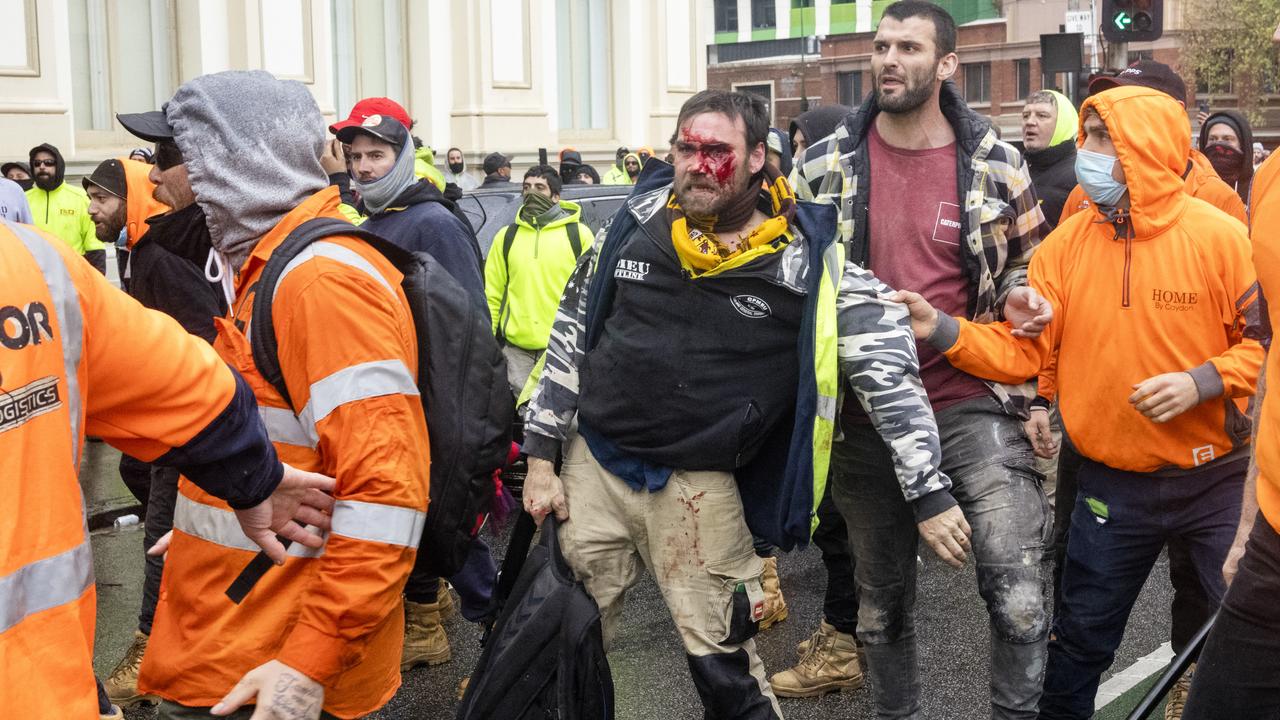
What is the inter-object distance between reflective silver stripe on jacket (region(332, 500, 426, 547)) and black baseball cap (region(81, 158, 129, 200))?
4.59m

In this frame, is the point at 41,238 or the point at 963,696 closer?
the point at 41,238

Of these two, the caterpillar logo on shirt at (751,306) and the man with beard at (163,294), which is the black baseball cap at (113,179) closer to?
the man with beard at (163,294)

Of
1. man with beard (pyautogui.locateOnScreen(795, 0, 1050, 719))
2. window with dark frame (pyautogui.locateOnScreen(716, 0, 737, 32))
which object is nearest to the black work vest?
man with beard (pyautogui.locateOnScreen(795, 0, 1050, 719))

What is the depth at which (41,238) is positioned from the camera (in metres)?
2.07

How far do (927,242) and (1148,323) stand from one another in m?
0.68

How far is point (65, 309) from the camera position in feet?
6.73

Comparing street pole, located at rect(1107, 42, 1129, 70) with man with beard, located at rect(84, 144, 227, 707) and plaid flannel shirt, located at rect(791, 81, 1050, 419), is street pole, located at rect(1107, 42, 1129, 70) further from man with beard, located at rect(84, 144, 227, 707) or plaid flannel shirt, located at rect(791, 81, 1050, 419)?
man with beard, located at rect(84, 144, 227, 707)

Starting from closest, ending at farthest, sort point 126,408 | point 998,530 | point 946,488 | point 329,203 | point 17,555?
point 17,555, point 126,408, point 329,203, point 946,488, point 998,530

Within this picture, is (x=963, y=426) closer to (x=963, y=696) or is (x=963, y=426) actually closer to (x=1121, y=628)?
(x=1121, y=628)

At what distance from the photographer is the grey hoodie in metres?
3.03

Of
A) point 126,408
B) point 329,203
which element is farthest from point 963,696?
point 126,408

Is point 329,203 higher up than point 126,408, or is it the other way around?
point 329,203

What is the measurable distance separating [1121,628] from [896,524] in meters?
0.73

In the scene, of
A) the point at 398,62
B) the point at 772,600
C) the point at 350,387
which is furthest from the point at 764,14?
the point at 350,387
